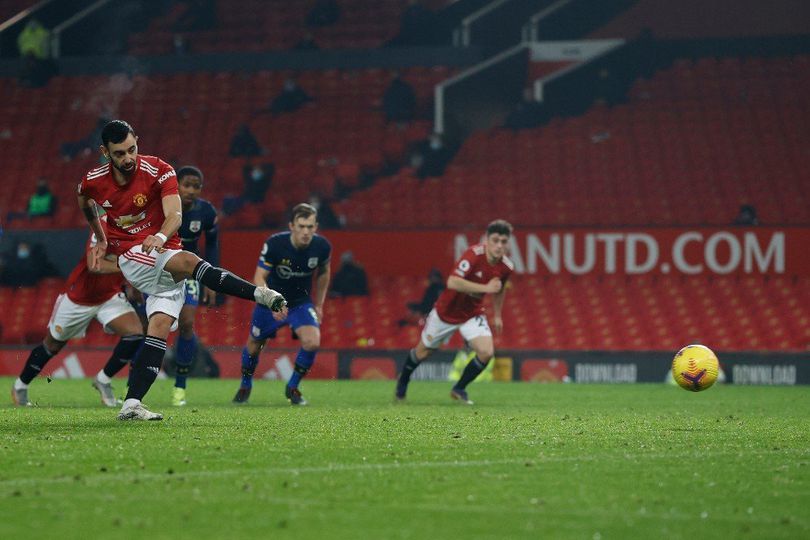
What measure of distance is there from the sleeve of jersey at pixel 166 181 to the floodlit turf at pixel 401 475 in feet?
5.67

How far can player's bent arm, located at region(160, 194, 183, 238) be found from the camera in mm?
9828

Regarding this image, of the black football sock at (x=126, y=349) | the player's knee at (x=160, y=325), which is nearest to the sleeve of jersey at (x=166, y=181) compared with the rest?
the player's knee at (x=160, y=325)

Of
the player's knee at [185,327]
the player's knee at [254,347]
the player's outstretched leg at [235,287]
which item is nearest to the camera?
the player's outstretched leg at [235,287]

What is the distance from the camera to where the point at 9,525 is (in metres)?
5.34

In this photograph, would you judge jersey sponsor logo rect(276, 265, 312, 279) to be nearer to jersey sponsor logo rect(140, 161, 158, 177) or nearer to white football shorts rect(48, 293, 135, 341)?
white football shorts rect(48, 293, 135, 341)

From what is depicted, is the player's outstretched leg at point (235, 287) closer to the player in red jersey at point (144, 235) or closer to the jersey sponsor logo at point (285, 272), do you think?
the player in red jersey at point (144, 235)

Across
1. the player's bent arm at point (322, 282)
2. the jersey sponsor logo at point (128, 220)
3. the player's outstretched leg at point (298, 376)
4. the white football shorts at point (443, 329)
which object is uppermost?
the jersey sponsor logo at point (128, 220)

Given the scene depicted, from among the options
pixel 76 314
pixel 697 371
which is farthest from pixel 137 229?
pixel 697 371

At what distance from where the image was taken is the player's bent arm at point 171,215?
983 cm

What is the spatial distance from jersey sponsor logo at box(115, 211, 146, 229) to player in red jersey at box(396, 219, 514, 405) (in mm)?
5291

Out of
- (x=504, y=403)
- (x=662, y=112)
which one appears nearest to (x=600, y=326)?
(x=662, y=112)

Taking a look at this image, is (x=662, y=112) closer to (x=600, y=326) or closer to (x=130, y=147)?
(x=600, y=326)

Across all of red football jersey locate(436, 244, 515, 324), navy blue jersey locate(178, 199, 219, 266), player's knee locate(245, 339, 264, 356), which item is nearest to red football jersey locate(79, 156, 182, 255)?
navy blue jersey locate(178, 199, 219, 266)

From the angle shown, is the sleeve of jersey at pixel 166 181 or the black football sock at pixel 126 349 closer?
the sleeve of jersey at pixel 166 181
